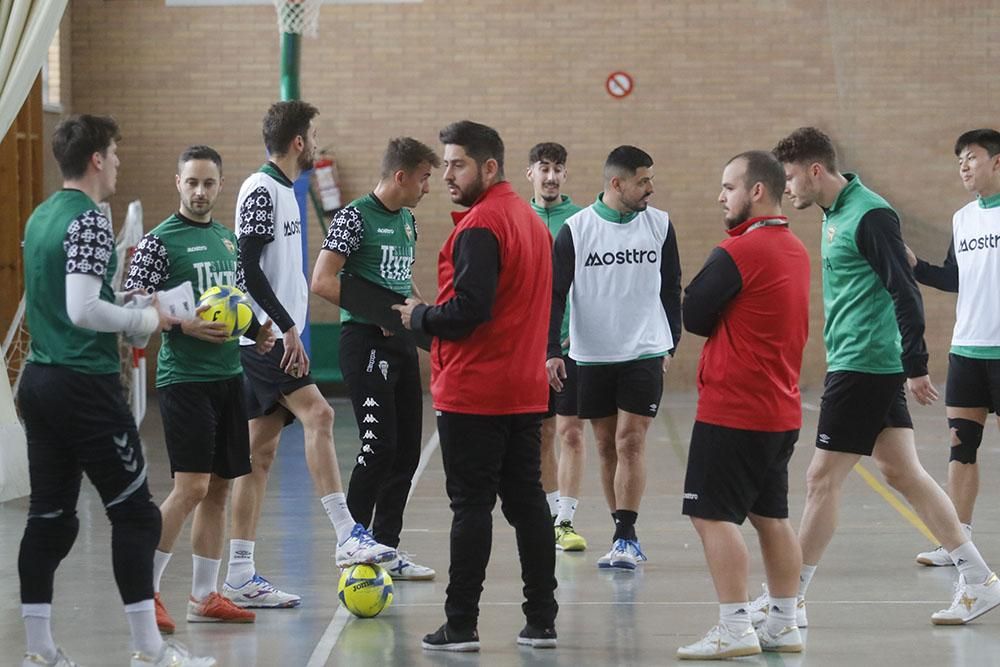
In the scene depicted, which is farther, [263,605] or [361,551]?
[263,605]

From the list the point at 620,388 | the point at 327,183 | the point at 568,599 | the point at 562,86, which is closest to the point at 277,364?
the point at 568,599

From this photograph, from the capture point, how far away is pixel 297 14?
12.7 metres

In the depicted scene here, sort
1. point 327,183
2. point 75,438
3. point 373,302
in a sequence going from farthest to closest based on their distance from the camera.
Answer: point 327,183, point 373,302, point 75,438

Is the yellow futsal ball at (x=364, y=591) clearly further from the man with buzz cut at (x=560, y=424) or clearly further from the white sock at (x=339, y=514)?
the man with buzz cut at (x=560, y=424)

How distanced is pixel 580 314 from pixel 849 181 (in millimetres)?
1792

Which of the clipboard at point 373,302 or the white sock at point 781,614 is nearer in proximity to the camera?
the white sock at point 781,614

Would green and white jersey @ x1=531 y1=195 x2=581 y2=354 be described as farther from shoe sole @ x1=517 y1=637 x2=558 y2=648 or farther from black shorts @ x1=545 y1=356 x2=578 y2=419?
shoe sole @ x1=517 y1=637 x2=558 y2=648

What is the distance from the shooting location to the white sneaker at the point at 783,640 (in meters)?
4.81

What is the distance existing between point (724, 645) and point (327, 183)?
11145mm

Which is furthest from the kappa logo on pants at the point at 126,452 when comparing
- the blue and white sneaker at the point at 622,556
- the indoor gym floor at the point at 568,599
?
the blue and white sneaker at the point at 622,556

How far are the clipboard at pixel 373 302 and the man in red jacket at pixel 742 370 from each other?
133 cm

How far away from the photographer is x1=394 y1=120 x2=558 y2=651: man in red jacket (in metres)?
4.68

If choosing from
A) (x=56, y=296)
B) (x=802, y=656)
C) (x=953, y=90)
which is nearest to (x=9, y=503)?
(x=56, y=296)

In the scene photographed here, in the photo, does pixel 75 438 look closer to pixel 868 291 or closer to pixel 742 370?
pixel 742 370
